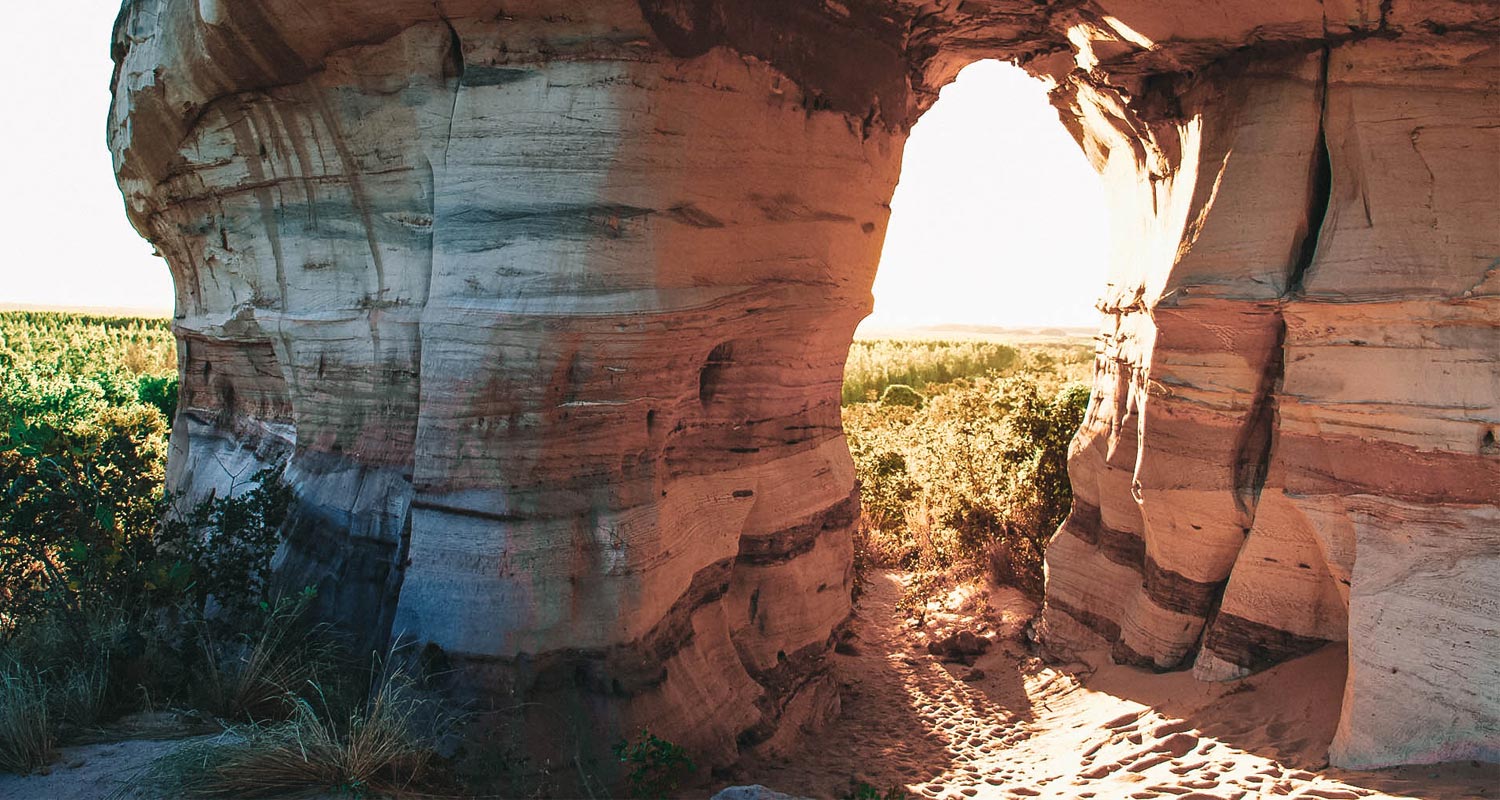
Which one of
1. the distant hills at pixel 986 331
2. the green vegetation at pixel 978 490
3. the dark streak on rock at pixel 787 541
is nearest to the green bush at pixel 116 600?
the dark streak on rock at pixel 787 541

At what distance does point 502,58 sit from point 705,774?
3.44m

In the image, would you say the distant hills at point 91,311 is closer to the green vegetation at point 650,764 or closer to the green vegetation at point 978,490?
the green vegetation at point 978,490

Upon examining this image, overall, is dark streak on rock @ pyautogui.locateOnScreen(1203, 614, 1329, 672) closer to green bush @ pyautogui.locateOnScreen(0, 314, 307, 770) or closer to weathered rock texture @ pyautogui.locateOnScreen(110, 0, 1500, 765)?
weathered rock texture @ pyautogui.locateOnScreen(110, 0, 1500, 765)

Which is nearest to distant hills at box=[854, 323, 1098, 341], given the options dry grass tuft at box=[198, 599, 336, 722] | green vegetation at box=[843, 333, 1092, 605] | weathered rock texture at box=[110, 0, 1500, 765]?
green vegetation at box=[843, 333, 1092, 605]

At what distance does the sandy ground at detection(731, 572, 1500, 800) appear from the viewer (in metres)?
4.26

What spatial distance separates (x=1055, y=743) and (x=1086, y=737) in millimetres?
179

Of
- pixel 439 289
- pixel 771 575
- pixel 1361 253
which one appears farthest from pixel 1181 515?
pixel 439 289

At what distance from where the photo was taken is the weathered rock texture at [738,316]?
4145 millimetres

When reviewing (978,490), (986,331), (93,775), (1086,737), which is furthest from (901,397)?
(986,331)

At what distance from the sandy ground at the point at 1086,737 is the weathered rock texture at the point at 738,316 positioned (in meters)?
0.22

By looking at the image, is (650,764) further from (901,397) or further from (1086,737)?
(901,397)

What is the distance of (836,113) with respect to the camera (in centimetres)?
512

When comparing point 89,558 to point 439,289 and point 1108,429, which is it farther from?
point 1108,429

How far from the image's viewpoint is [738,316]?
472cm
